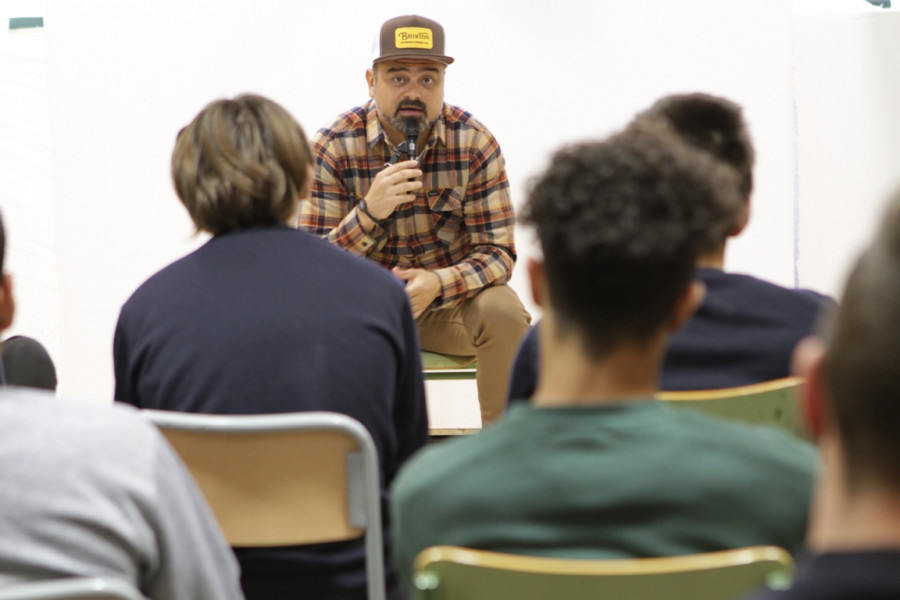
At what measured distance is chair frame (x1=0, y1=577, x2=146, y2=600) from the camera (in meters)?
0.79

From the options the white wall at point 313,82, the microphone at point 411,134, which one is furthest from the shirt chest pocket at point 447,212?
the white wall at point 313,82

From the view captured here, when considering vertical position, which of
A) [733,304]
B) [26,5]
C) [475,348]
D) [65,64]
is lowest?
[475,348]

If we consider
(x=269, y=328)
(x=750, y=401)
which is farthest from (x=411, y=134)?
(x=750, y=401)

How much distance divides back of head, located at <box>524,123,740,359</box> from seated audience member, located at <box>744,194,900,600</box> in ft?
1.22

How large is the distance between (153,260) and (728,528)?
3.35m

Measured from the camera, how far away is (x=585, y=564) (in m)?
0.80

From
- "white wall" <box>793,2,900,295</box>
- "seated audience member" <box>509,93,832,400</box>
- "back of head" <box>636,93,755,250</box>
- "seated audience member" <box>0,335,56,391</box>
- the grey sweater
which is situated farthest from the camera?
"white wall" <box>793,2,900,295</box>

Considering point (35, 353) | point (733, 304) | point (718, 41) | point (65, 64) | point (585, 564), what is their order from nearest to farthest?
point (585, 564), point (733, 304), point (35, 353), point (718, 41), point (65, 64)

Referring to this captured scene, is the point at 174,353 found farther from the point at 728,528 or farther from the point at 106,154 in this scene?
the point at 106,154

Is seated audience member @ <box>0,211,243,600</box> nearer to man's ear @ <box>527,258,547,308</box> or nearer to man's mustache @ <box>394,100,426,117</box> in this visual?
man's ear @ <box>527,258,547,308</box>

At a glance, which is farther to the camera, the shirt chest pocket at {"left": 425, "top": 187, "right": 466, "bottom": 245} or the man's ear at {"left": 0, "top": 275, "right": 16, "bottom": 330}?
the shirt chest pocket at {"left": 425, "top": 187, "right": 466, "bottom": 245}

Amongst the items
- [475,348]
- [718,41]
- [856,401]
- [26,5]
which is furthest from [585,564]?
[26,5]

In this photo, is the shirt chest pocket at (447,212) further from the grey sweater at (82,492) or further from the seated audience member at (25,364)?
the grey sweater at (82,492)

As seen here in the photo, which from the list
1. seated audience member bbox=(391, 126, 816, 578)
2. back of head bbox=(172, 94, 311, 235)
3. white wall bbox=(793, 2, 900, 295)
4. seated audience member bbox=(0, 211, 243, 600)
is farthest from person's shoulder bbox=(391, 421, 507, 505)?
white wall bbox=(793, 2, 900, 295)
